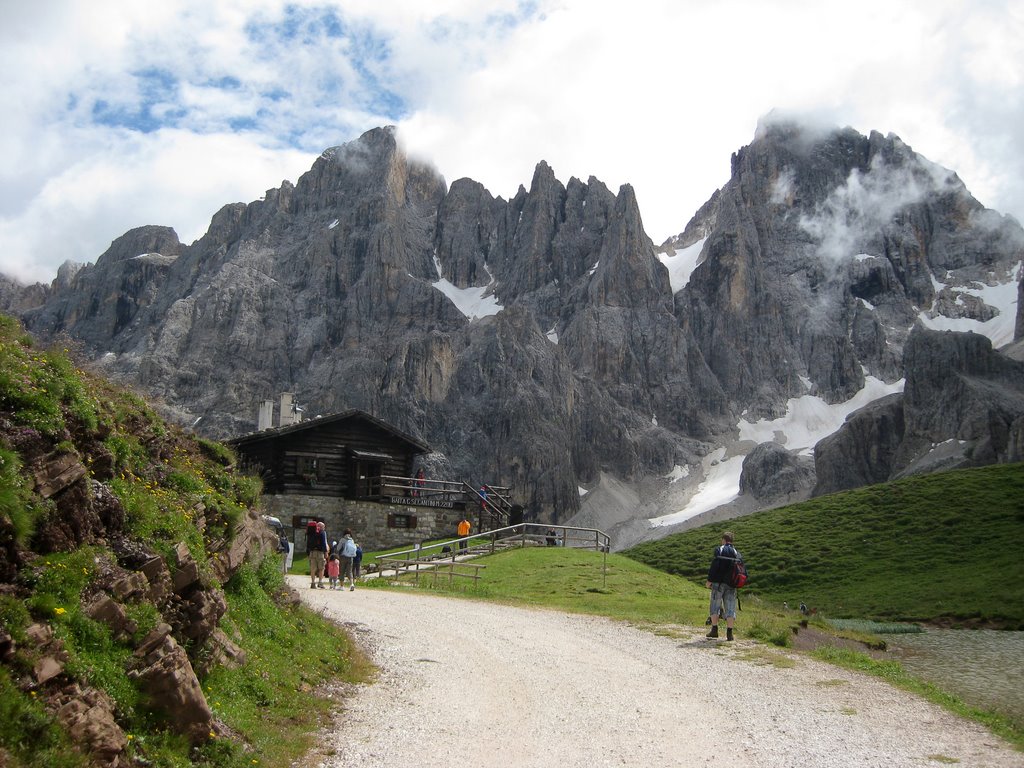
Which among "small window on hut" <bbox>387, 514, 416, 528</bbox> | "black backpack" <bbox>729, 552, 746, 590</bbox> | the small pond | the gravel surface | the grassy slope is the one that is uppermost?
"small window on hut" <bbox>387, 514, 416, 528</bbox>

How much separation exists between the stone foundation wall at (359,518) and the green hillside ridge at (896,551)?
1350 centimetres

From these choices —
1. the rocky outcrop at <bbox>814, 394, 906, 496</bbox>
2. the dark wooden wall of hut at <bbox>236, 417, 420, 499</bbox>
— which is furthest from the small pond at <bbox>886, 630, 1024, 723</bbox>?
the rocky outcrop at <bbox>814, 394, 906, 496</bbox>

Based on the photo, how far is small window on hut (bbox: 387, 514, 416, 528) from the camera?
44969 millimetres

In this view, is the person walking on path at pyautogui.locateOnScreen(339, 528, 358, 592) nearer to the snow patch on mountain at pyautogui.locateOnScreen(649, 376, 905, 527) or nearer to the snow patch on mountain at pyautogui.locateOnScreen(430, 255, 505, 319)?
the snow patch on mountain at pyautogui.locateOnScreen(649, 376, 905, 527)

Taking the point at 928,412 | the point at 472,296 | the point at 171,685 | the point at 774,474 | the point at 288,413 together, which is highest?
the point at 472,296

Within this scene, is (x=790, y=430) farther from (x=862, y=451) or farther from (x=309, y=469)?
(x=309, y=469)

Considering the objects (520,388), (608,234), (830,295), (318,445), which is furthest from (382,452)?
(830,295)

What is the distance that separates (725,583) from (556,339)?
153 metres

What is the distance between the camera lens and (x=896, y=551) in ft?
130

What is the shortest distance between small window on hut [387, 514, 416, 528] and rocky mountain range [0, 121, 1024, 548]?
70698 millimetres

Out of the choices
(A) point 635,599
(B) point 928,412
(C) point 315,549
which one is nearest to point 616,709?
(A) point 635,599

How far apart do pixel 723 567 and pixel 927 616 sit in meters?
14.2

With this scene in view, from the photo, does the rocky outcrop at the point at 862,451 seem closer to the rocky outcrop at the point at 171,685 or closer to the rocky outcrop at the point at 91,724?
the rocky outcrop at the point at 171,685

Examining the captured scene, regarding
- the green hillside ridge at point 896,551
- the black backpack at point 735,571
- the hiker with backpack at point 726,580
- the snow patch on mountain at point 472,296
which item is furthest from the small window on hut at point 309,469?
the snow patch on mountain at point 472,296
